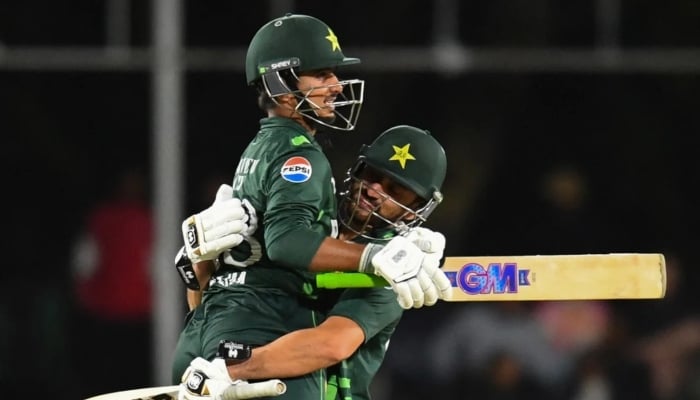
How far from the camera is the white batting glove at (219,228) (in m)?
4.27

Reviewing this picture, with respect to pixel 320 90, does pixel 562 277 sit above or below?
below

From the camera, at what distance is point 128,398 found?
4.68 meters

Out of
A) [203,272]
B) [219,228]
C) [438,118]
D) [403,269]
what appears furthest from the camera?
[438,118]

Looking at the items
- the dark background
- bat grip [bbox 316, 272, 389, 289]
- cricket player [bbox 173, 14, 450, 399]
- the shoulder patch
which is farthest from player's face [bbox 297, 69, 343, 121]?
the dark background

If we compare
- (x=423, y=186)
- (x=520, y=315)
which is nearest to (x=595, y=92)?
(x=520, y=315)

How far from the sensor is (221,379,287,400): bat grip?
13.5 ft

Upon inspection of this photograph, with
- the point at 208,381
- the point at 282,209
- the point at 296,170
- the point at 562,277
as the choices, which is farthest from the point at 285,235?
the point at 562,277

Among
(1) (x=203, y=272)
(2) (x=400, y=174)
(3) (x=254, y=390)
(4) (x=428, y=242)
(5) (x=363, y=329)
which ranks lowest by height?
(3) (x=254, y=390)

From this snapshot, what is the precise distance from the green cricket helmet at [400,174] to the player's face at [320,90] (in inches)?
6.6

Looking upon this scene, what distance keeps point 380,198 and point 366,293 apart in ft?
0.91

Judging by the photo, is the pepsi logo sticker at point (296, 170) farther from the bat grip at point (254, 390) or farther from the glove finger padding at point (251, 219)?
the bat grip at point (254, 390)

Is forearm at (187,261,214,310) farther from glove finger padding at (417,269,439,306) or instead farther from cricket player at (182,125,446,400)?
glove finger padding at (417,269,439,306)

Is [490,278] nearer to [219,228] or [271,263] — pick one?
[271,263]

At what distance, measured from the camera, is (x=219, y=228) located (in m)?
4.27
